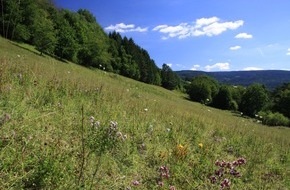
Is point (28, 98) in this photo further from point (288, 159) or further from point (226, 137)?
point (288, 159)

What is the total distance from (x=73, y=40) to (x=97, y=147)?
56.8m

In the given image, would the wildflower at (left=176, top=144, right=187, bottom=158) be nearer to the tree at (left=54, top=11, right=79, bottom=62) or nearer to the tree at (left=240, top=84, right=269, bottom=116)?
the tree at (left=54, top=11, right=79, bottom=62)

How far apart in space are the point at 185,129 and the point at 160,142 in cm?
149

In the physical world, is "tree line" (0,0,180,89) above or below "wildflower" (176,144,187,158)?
above

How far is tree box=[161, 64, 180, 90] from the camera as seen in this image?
4294 inches

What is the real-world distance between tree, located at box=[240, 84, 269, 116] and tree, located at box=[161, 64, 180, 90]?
84.4 ft

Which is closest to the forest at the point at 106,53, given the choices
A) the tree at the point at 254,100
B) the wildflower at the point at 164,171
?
the tree at the point at 254,100

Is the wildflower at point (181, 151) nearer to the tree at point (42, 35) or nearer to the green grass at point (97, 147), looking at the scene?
the green grass at point (97, 147)

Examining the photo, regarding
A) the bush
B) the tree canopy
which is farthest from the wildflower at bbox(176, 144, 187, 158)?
the bush

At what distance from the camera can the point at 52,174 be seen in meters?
3.54

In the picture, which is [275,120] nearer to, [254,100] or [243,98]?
Answer: [254,100]

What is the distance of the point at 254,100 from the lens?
286 ft

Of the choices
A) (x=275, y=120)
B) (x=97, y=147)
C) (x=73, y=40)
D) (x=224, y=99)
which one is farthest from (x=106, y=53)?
(x=97, y=147)

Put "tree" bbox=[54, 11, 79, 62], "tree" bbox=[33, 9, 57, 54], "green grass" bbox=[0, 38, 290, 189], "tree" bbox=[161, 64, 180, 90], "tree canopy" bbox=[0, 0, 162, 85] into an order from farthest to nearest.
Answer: "tree" bbox=[161, 64, 180, 90] < "tree" bbox=[54, 11, 79, 62] < "tree" bbox=[33, 9, 57, 54] < "tree canopy" bbox=[0, 0, 162, 85] < "green grass" bbox=[0, 38, 290, 189]
